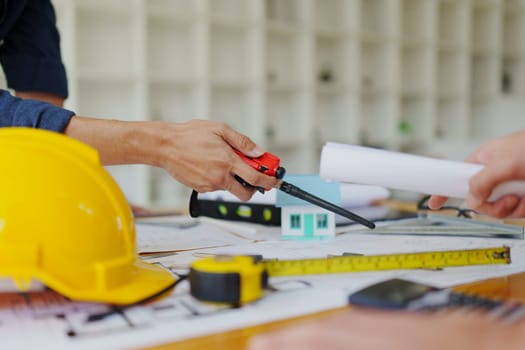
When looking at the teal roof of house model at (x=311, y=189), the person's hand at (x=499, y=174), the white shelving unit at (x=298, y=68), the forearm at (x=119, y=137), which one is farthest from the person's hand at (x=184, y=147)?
the white shelving unit at (x=298, y=68)

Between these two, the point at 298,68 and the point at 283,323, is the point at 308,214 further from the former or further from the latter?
the point at 298,68

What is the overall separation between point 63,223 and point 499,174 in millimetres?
464

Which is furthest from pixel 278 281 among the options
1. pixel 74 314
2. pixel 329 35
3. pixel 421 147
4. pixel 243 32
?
pixel 421 147

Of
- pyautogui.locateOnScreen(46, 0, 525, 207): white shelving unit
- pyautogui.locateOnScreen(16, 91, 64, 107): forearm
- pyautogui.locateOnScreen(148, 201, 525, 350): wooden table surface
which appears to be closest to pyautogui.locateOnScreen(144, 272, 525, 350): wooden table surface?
pyautogui.locateOnScreen(148, 201, 525, 350): wooden table surface

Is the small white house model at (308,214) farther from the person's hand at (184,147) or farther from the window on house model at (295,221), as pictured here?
the person's hand at (184,147)

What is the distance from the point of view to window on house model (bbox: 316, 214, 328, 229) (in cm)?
92

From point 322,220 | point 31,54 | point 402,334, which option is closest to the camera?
point 402,334

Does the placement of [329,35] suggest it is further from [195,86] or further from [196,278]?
[196,278]

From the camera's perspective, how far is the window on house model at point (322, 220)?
0.92m

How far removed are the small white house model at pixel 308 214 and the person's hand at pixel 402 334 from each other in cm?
45

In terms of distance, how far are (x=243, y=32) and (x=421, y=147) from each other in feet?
5.39

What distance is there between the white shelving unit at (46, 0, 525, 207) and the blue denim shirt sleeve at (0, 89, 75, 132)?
1881 mm

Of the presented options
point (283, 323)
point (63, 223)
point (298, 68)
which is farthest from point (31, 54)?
point (298, 68)

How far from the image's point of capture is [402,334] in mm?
425
